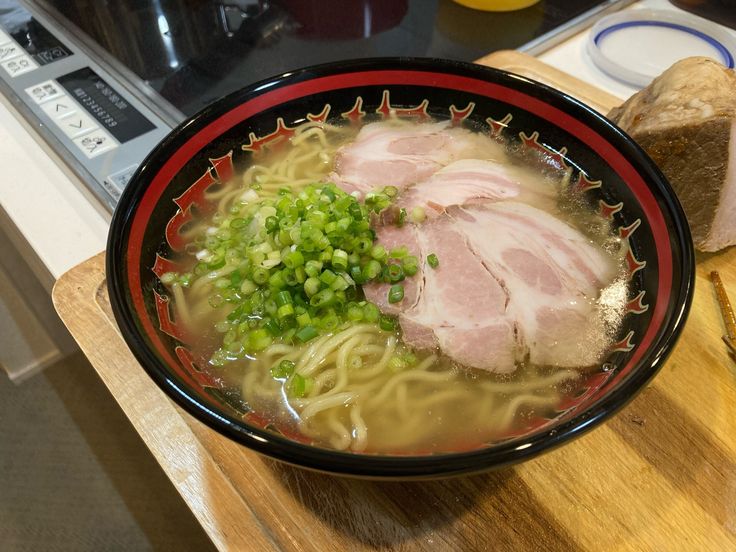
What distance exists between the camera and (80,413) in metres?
2.77

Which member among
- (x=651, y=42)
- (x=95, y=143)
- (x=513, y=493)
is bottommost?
(x=513, y=493)

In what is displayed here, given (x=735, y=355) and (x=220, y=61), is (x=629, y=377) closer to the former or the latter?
(x=735, y=355)

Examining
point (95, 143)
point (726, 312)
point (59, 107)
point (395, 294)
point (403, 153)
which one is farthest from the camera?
point (59, 107)

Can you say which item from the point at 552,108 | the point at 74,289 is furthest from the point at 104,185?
the point at 552,108

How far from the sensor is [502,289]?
4.17 ft

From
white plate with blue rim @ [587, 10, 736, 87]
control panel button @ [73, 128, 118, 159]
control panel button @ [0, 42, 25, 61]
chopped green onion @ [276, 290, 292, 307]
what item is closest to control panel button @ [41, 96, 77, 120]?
control panel button @ [73, 128, 118, 159]

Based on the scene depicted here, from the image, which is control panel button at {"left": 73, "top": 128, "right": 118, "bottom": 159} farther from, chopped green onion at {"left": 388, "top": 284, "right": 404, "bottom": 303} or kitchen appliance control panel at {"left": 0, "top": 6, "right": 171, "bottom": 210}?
chopped green onion at {"left": 388, "top": 284, "right": 404, "bottom": 303}

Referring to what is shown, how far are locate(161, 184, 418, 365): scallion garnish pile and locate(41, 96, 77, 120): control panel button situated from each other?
0.91m

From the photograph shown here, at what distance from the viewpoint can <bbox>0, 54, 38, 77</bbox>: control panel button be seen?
2.06 metres

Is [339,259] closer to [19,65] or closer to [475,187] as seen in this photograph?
[475,187]

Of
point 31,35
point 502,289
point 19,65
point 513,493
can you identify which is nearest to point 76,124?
point 19,65

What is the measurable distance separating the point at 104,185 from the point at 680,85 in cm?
157

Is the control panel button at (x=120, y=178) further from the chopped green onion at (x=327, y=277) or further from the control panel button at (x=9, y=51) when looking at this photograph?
the control panel button at (x=9, y=51)

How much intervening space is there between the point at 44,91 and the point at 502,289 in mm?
1659
